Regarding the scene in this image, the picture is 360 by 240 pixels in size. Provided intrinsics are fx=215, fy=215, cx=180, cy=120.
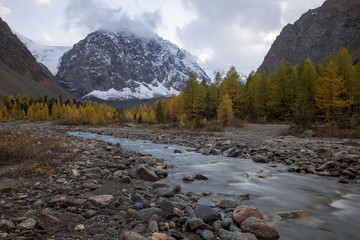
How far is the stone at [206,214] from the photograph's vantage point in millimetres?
4237

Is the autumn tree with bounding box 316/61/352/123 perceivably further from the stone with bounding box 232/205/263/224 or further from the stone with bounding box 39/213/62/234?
the stone with bounding box 39/213/62/234

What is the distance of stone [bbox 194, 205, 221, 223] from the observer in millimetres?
4237

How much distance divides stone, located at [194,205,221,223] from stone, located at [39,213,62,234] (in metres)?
2.57

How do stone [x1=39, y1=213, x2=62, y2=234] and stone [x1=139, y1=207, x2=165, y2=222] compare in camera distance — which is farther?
stone [x1=139, y1=207, x2=165, y2=222]

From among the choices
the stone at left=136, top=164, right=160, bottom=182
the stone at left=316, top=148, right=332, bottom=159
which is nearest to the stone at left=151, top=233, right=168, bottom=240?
the stone at left=136, top=164, right=160, bottom=182

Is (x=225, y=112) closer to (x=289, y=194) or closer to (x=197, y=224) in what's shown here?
(x=289, y=194)

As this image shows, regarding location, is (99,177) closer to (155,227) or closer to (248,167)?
(155,227)

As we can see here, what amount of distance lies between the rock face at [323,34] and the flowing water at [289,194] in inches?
5584

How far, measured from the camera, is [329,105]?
28.1 meters

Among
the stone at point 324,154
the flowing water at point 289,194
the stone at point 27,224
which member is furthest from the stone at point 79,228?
the stone at point 324,154

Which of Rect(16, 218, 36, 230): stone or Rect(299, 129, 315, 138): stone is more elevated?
Rect(299, 129, 315, 138): stone

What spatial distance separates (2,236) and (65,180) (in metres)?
3.12

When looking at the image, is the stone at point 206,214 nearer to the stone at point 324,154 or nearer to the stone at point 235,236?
the stone at point 235,236

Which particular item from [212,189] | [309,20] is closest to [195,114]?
[212,189]
